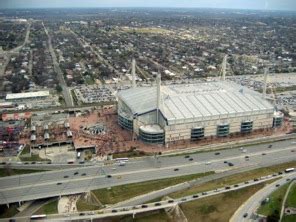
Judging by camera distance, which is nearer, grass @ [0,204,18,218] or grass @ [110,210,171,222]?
grass @ [110,210,171,222]

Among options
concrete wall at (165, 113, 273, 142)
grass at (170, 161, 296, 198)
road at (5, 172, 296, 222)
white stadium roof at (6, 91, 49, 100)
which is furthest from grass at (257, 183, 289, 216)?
white stadium roof at (6, 91, 49, 100)

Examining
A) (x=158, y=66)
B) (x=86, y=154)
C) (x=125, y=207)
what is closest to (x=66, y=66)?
(x=158, y=66)

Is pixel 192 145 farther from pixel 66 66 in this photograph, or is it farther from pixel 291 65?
pixel 291 65

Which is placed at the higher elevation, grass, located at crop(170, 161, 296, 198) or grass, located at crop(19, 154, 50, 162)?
grass, located at crop(170, 161, 296, 198)

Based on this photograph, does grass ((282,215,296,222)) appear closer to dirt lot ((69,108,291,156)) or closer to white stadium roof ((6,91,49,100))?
dirt lot ((69,108,291,156))

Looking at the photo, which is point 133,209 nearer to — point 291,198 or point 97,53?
point 291,198

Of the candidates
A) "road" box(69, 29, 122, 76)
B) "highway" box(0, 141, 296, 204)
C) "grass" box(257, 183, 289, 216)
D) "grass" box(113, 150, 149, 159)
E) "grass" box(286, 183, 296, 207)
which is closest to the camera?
"grass" box(257, 183, 289, 216)

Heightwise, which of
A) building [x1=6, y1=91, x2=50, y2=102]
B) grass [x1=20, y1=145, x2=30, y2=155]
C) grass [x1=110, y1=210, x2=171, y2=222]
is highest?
building [x1=6, y1=91, x2=50, y2=102]
